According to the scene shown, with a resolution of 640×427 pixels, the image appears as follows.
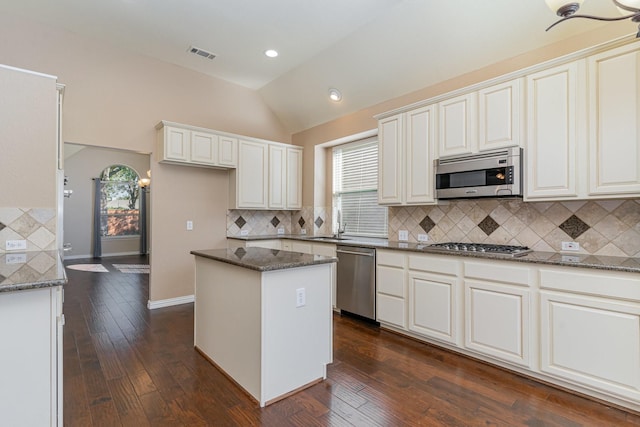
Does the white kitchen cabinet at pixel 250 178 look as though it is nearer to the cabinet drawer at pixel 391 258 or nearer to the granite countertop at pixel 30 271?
the cabinet drawer at pixel 391 258

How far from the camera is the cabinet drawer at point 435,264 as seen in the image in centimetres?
277

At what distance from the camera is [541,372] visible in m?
2.30

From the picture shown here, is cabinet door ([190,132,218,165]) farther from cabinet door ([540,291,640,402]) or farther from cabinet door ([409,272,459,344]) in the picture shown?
cabinet door ([540,291,640,402])

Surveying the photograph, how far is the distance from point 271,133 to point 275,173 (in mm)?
844

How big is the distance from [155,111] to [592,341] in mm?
4998

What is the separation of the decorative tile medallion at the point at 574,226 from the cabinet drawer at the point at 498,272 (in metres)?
0.65

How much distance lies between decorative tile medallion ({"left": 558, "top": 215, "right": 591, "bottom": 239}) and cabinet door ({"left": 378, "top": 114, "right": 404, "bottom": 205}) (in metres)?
1.47

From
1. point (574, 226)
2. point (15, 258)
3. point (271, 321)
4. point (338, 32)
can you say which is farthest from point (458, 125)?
point (15, 258)

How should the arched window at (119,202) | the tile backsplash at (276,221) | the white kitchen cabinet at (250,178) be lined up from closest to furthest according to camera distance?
the white kitchen cabinet at (250,178)
the tile backsplash at (276,221)
the arched window at (119,202)

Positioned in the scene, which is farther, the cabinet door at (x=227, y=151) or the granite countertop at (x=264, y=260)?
the cabinet door at (x=227, y=151)

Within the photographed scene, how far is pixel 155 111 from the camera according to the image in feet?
13.9

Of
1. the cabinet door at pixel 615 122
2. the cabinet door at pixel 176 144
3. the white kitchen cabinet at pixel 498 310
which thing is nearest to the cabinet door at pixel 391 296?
the white kitchen cabinet at pixel 498 310

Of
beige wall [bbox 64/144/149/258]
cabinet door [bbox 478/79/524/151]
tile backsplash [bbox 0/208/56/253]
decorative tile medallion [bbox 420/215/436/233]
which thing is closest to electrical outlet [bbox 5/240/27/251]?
tile backsplash [bbox 0/208/56/253]

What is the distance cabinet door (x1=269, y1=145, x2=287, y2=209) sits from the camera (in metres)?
5.01
